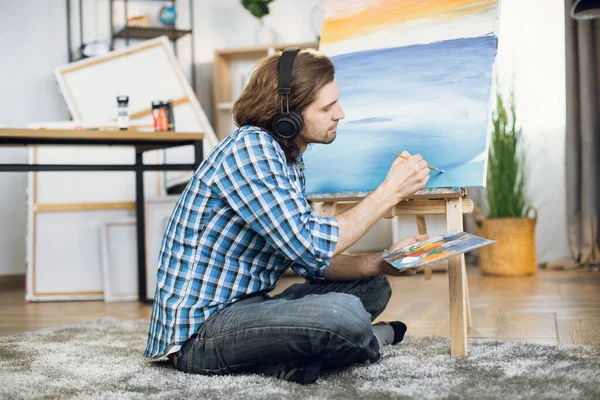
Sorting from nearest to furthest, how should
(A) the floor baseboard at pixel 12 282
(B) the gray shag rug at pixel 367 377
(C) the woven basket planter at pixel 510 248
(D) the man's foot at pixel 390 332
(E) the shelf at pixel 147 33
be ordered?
(B) the gray shag rug at pixel 367 377 < (D) the man's foot at pixel 390 332 < (C) the woven basket planter at pixel 510 248 < (A) the floor baseboard at pixel 12 282 < (E) the shelf at pixel 147 33

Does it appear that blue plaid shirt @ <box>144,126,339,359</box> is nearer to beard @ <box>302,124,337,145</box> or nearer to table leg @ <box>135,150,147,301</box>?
beard @ <box>302,124,337,145</box>

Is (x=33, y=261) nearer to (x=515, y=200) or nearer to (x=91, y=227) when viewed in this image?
(x=91, y=227)

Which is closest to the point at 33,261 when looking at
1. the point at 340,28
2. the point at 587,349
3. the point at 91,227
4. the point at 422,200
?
the point at 91,227

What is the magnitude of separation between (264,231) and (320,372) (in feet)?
1.25

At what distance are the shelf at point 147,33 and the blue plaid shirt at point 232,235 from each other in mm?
3143

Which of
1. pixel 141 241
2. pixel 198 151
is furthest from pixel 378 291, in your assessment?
pixel 141 241

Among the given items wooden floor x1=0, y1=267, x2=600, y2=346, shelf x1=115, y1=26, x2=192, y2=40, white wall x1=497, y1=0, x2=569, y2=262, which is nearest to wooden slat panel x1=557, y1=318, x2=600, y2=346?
wooden floor x1=0, y1=267, x2=600, y2=346

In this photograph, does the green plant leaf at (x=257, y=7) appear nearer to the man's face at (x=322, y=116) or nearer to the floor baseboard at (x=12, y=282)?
the floor baseboard at (x=12, y=282)

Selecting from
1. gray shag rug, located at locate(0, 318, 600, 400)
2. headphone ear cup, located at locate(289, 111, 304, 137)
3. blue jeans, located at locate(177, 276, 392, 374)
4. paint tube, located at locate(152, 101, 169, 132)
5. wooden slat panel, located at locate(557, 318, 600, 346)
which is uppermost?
paint tube, located at locate(152, 101, 169, 132)

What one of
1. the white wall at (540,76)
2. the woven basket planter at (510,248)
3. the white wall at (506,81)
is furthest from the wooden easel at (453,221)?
the white wall at (540,76)

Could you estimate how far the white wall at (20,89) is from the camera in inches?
175

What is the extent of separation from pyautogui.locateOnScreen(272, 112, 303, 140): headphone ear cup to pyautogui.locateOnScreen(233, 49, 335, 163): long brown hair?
0.03m

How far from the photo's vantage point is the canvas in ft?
6.81

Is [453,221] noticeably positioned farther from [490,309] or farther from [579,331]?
[490,309]
